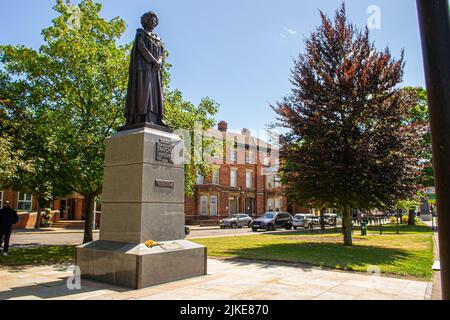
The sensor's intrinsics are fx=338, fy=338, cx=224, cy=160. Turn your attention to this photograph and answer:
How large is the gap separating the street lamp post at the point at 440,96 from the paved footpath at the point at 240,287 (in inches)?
135

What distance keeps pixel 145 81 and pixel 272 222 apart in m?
26.6

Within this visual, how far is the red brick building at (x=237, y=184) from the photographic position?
141 ft

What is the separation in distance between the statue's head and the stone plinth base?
5.31 meters

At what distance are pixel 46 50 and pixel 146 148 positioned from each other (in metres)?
8.71

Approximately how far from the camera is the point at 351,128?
617 inches

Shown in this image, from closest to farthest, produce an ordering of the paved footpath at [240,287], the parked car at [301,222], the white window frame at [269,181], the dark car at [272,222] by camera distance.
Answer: the paved footpath at [240,287]
the dark car at [272,222]
the parked car at [301,222]
the white window frame at [269,181]

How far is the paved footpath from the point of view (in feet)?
19.6

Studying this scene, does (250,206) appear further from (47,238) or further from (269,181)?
(47,238)

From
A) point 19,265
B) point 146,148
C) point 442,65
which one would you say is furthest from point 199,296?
point 19,265

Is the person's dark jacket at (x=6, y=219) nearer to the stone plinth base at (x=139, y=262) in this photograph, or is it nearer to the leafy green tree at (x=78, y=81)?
the leafy green tree at (x=78, y=81)

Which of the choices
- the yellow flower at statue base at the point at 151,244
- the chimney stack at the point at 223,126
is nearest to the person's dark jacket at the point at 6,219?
the yellow flower at statue base at the point at 151,244

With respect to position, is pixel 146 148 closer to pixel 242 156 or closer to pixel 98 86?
pixel 98 86

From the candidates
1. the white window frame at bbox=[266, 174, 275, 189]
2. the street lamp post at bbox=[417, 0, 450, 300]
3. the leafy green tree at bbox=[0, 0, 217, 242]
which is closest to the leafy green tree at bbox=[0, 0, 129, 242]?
the leafy green tree at bbox=[0, 0, 217, 242]

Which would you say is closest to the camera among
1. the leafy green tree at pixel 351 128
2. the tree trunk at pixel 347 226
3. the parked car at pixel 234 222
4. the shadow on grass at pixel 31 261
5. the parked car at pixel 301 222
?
the shadow on grass at pixel 31 261
